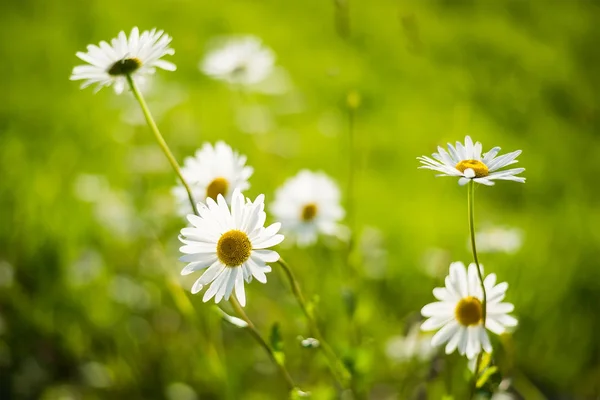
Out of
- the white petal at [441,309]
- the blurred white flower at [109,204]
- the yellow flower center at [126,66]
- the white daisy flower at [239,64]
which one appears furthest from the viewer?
the blurred white flower at [109,204]

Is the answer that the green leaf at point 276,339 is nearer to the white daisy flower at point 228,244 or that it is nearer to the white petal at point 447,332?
the white daisy flower at point 228,244

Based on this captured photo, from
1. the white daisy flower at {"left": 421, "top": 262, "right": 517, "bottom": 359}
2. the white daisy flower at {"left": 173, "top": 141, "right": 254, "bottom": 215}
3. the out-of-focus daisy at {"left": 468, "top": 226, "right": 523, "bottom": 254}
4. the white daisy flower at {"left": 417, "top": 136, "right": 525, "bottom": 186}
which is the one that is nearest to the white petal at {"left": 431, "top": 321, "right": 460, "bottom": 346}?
the white daisy flower at {"left": 421, "top": 262, "right": 517, "bottom": 359}

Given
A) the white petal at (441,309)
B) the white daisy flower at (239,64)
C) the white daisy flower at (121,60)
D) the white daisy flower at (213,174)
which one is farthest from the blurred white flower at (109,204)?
the white petal at (441,309)

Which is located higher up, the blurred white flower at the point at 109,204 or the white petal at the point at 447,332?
the blurred white flower at the point at 109,204

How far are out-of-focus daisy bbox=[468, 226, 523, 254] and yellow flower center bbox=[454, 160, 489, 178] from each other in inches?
31.9

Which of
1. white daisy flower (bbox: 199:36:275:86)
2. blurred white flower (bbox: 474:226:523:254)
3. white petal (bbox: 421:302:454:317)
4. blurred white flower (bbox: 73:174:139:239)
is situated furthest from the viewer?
blurred white flower (bbox: 73:174:139:239)

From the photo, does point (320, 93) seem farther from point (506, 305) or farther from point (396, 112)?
point (506, 305)

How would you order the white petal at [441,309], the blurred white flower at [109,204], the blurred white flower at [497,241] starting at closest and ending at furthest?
the white petal at [441,309]
the blurred white flower at [497,241]
the blurred white flower at [109,204]

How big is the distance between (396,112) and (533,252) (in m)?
1.41

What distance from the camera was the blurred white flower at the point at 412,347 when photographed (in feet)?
4.72

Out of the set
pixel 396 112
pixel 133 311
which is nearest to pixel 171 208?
pixel 133 311

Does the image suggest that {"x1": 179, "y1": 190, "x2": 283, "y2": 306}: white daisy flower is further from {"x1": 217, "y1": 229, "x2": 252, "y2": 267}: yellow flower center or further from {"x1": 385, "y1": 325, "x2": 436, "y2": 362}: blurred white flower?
{"x1": 385, "y1": 325, "x2": 436, "y2": 362}: blurred white flower

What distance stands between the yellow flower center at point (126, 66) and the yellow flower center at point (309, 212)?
28.9 inches

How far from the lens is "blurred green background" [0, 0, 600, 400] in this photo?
1.80 metres
